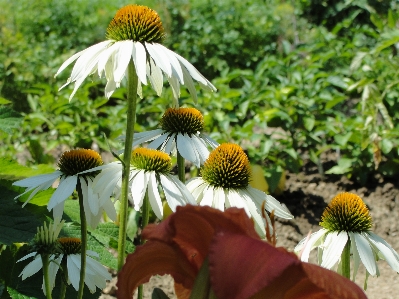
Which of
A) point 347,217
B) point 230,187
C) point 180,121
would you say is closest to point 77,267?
point 230,187

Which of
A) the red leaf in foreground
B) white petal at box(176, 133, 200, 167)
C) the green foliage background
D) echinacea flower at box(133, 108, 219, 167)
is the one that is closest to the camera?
the red leaf in foreground

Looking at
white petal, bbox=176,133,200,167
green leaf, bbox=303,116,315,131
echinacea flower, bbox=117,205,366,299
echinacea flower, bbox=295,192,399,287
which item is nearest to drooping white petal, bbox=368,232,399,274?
echinacea flower, bbox=295,192,399,287

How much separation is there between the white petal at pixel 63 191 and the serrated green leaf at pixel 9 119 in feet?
1.36

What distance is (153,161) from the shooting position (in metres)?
1.07

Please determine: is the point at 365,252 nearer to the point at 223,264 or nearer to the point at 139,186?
the point at 139,186

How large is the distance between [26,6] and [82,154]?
8884 mm

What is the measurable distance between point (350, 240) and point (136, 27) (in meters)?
0.55

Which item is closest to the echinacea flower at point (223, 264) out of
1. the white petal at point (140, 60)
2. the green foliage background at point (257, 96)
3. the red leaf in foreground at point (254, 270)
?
the red leaf in foreground at point (254, 270)

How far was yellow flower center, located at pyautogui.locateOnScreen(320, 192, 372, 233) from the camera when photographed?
108 cm

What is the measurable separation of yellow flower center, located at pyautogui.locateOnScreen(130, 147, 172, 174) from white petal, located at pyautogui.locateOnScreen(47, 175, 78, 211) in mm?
135

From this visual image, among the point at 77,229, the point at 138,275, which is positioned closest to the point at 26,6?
the point at 77,229

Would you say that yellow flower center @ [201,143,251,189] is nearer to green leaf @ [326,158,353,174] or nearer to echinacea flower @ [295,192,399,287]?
echinacea flower @ [295,192,399,287]

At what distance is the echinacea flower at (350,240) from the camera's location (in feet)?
3.26

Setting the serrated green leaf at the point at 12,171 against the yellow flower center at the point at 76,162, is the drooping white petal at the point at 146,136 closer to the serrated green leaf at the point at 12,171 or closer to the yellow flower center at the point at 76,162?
the yellow flower center at the point at 76,162
